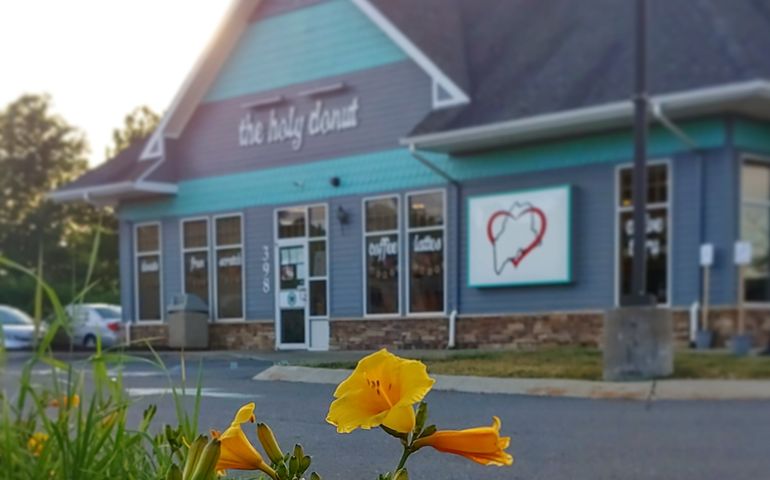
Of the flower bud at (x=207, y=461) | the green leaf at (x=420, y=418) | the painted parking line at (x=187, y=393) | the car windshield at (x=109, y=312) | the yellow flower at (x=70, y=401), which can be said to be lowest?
the yellow flower at (x=70, y=401)

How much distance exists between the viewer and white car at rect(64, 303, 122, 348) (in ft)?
4.44

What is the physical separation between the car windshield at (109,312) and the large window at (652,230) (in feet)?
3.73

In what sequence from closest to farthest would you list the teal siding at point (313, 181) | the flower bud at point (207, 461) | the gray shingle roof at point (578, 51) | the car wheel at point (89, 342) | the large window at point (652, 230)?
the flower bud at point (207, 461)
the teal siding at point (313, 181)
the car wheel at point (89, 342)
the gray shingle roof at point (578, 51)
the large window at point (652, 230)

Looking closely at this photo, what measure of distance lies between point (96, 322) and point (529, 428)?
31.3 inches

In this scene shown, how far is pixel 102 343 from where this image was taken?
1.35 meters

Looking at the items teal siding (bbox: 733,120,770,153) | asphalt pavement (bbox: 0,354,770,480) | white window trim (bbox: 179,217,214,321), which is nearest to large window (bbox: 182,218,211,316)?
white window trim (bbox: 179,217,214,321)

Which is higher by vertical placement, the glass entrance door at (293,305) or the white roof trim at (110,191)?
the white roof trim at (110,191)

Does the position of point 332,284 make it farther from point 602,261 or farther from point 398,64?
point 602,261

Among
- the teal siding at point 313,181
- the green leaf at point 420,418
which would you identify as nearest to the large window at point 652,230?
the teal siding at point 313,181

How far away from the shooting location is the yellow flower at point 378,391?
641 millimetres

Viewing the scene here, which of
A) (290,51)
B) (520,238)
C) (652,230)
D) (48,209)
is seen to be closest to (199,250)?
(290,51)

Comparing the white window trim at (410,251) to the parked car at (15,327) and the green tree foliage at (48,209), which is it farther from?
the parked car at (15,327)

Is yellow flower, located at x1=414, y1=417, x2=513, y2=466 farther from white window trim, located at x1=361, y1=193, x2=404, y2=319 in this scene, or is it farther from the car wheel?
the car wheel

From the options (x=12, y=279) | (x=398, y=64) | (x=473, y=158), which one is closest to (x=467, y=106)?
(x=473, y=158)
